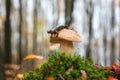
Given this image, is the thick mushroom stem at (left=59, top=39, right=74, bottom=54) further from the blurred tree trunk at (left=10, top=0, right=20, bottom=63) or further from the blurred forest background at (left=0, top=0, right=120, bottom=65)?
the blurred tree trunk at (left=10, top=0, right=20, bottom=63)

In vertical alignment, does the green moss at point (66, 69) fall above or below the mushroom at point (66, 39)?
below

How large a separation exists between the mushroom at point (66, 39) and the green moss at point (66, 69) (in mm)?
83

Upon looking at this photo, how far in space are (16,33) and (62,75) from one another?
74.0 feet

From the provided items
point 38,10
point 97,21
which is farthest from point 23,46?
point 97,21

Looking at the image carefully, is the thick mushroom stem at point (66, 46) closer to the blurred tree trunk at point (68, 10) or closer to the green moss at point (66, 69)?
the green moss at point (66, 69)

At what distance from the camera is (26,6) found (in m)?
22.9

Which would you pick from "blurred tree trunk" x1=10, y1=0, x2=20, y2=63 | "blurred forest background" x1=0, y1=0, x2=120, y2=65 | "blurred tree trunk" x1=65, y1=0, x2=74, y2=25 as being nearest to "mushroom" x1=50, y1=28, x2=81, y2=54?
"blurred tree trunk" x1=65, y1=0, x2=74, y2=25

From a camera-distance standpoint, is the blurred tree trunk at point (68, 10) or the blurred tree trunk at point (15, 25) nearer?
the blurred tree trunk at point (68, 10)

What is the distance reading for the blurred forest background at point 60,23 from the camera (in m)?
21.5

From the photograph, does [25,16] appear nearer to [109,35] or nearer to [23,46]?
[23,46]

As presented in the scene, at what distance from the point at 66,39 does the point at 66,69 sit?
327 millimetres

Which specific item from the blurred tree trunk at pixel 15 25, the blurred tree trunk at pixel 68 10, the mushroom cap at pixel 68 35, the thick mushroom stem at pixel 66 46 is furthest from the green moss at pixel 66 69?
the blurred tree trunk at pixel 15 25

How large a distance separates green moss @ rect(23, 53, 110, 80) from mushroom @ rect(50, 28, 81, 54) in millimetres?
83

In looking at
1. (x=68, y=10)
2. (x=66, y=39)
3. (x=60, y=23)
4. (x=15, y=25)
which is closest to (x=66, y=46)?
(x=66, y=39)
